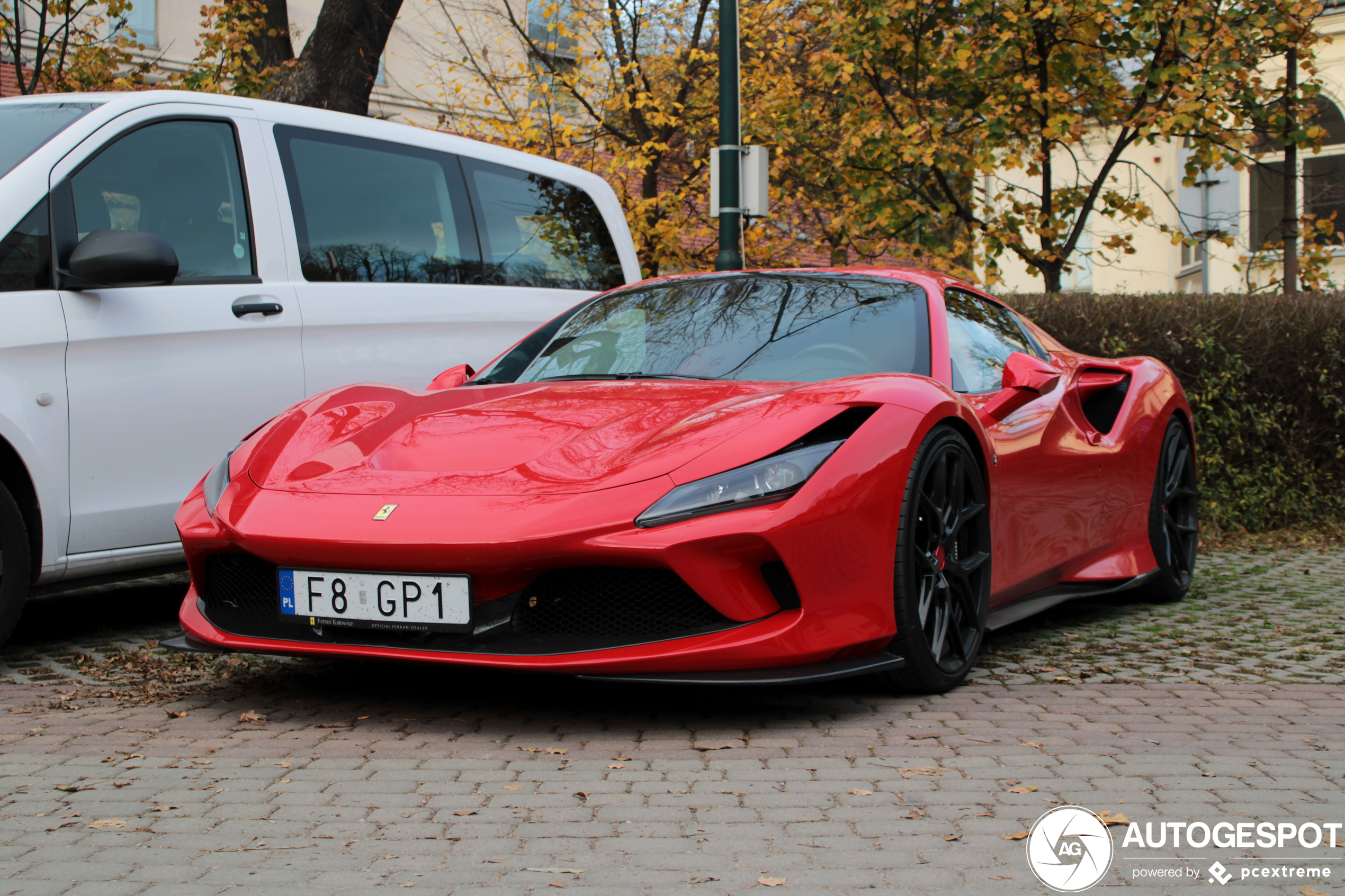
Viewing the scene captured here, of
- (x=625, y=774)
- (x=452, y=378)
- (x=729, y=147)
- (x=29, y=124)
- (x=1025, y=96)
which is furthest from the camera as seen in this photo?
(x=1025, y=96)

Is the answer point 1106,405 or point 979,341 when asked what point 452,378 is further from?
point 1106,405

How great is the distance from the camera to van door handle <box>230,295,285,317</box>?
5.00m

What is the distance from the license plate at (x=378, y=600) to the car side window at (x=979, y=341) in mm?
1823

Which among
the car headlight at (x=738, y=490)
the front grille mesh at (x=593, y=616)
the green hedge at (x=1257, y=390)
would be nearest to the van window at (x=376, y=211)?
the front grille mesh at (x=593, y=616)

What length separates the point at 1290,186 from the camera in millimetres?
12695

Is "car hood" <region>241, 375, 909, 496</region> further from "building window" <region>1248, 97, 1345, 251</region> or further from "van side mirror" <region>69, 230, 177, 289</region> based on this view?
"building window" <region>1248, 97, 1345, 251</region>

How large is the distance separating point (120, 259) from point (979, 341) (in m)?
2.90

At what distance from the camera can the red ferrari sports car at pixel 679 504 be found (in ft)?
11.0

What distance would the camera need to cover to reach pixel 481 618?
340cm

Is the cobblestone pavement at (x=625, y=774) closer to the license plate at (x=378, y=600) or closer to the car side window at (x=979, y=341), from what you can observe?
the license plate at (x=378, y=600)

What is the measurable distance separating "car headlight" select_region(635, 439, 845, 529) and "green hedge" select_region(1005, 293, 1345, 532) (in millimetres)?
5818

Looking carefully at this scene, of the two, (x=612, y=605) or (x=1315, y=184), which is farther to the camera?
(x=1315, y=184)
